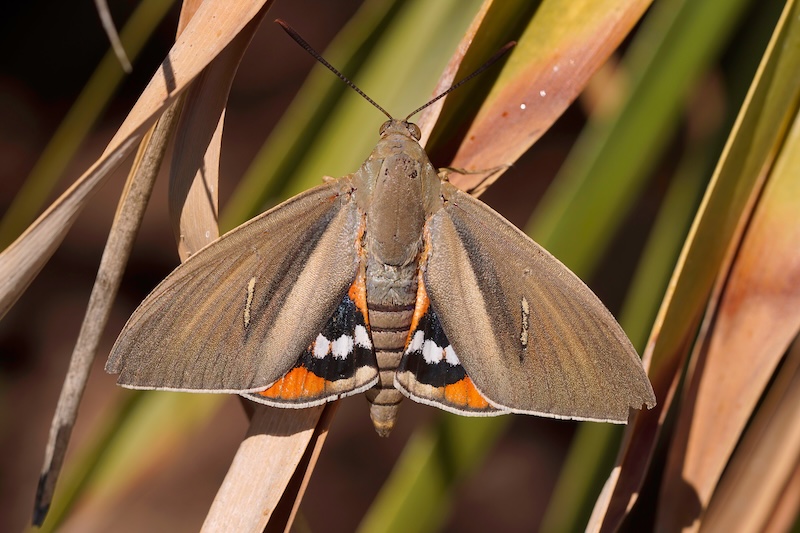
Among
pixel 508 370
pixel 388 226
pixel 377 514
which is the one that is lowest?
pixel 377 514

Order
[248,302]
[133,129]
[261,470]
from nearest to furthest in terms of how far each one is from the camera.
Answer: [133,129]
[261,470]
[248,302]

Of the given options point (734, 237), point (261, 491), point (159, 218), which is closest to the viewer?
point (261, 491)

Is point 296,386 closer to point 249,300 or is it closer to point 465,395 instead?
point 249,300

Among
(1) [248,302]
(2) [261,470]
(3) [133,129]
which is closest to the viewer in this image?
(3) [133,129]

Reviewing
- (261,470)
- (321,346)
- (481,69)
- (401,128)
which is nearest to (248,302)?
(321,346)

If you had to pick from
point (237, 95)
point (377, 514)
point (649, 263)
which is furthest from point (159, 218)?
point (649, 263)

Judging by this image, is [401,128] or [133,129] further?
[401,128]

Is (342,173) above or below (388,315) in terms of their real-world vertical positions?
above

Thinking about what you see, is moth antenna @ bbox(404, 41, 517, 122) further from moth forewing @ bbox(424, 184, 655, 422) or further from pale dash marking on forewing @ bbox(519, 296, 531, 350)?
pale dash marking on forewing @ bbox(519, 296, 531, 350)

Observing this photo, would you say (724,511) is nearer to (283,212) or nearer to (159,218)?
(283,212)
